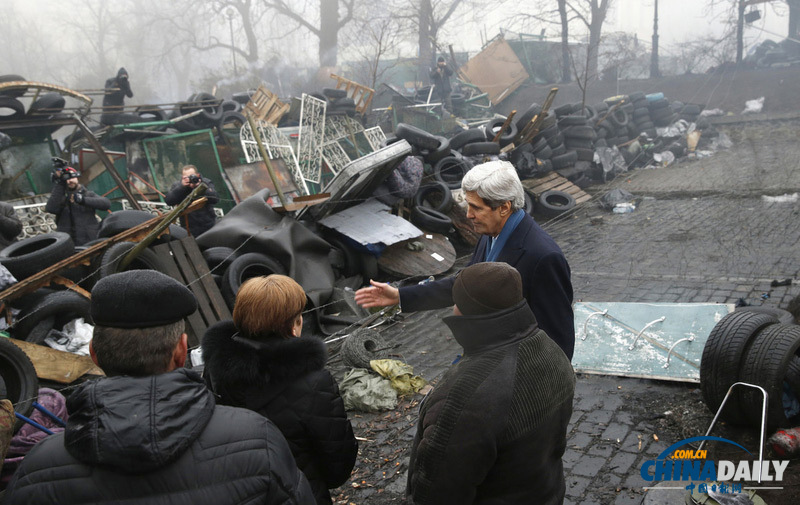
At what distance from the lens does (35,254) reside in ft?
19.7

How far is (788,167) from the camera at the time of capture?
527 inches

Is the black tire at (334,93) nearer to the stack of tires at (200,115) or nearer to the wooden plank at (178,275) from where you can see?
the stack of tires at (200,115)

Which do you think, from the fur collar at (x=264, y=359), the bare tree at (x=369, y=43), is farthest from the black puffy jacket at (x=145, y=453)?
the bare tree at (x=369, y=43)

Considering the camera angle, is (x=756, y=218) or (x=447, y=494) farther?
(x=756, y=218)

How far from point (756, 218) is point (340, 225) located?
23.9ft

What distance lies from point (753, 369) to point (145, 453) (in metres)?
3.82

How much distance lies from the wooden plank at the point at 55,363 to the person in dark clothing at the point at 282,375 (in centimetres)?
397

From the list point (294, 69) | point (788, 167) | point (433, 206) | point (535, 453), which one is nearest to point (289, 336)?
point (535, 453)

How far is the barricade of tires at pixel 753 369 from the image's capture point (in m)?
3.61

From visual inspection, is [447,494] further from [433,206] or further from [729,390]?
[433,206]

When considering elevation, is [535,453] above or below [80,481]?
below

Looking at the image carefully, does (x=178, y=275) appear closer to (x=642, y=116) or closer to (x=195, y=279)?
(x=195, y=279)

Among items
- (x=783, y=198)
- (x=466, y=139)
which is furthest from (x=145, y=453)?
(x=783, y=198)

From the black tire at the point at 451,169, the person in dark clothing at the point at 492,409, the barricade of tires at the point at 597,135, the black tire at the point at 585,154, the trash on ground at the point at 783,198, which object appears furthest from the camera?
the black tire at the point at 585,154
